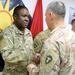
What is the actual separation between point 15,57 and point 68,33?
72 centimetres

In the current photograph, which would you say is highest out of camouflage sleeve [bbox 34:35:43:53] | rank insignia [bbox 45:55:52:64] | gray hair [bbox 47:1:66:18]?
gray hair [bbox 47:1:66:18]

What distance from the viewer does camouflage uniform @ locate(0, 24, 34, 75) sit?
1950mm

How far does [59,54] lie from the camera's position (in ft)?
4.61

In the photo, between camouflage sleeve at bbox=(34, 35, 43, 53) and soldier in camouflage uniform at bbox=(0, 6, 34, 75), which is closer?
soldier in camouflage uniform at bbox=(0, 6, 34, 75)

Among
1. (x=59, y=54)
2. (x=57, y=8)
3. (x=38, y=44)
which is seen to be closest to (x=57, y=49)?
(x=59, y=54)

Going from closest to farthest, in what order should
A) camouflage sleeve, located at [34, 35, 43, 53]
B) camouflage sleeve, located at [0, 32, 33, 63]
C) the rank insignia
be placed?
the rank insignia, camouflage sleeve, located at [0, 32, 33, 63], camouflage sleeve, located at [34, 35, 43, 53]

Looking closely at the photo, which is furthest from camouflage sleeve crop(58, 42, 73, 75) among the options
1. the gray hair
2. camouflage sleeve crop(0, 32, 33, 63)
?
camouflage sleeve crop(0, 32, 33, 63)

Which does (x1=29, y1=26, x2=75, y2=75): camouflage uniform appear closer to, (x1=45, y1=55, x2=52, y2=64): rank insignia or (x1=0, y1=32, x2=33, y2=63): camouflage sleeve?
(x1=45, y1=55, x2=52, y2=64): rank insignia

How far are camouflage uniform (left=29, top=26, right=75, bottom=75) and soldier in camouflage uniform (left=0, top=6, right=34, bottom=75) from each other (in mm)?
573

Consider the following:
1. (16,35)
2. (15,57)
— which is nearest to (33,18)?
(16,35)

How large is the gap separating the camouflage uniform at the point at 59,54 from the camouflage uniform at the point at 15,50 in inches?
22.2

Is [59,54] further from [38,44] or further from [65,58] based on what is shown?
[38,44]

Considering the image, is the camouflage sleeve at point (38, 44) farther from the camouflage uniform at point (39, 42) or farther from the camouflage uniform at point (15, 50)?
the camouflage uniform at point (15, 50)

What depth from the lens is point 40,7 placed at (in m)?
2.92
